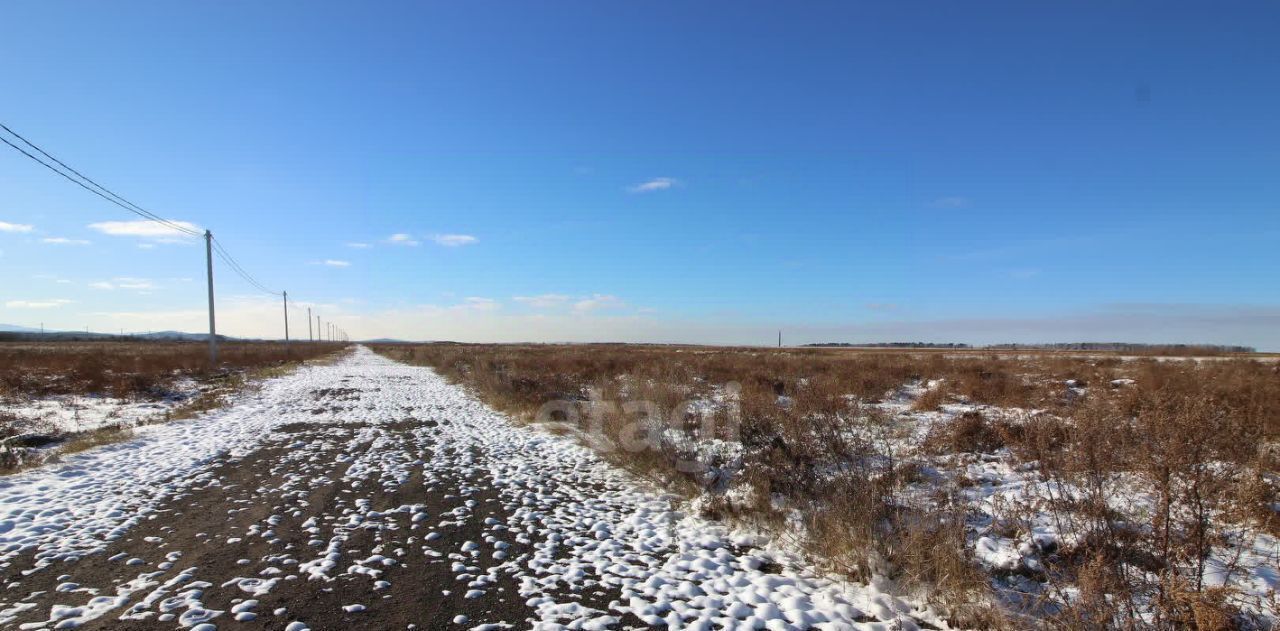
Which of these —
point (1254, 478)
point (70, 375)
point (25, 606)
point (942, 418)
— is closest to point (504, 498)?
point (25, 606)

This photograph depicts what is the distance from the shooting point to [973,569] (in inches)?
186

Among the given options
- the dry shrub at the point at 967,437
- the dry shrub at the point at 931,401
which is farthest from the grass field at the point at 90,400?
the dry shrub at the point at 931,401

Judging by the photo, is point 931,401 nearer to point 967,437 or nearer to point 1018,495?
point 967,437

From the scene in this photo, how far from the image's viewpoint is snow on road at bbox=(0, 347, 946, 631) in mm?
4477

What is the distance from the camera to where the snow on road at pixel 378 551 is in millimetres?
4477

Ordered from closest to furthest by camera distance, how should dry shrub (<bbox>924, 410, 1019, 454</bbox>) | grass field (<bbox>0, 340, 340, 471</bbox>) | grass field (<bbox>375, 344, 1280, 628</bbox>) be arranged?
grass field (<bbox>375, 344, 1280, 628</bbox>), dry shrub (<bbox>924, 410, 1019, 454</bbox>), grass field (<bbox>0, 340, 340, 471</bbox>)

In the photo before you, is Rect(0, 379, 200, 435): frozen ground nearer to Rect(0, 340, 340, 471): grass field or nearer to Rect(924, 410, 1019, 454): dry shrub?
Rect(0, 340, 340, 471): grass field

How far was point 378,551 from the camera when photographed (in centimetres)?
571

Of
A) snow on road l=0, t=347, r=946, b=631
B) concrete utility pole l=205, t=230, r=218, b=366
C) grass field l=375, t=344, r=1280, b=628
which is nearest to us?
grass field l=375, t=344, r=1280, b=628

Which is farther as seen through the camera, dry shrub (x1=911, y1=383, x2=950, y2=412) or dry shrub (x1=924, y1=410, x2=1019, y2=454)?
dry shrub (x1=911, y1=383, x2=950, y2=412)

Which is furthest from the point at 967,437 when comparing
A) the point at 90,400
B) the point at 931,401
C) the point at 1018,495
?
the point at 90,400

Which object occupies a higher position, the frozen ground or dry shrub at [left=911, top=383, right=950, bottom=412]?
the frozen ground

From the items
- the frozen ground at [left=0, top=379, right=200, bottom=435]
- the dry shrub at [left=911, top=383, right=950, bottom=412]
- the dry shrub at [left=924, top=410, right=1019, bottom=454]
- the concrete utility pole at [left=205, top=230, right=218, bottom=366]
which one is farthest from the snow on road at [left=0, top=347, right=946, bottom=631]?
the concrete utility pole at [left=205, top=230, right=218, bottom=366]

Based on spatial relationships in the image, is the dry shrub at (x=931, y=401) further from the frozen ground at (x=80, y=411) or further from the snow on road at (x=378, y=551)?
the frozen ground at (x=80, y=411)
